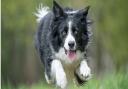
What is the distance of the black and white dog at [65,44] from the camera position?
3.69m

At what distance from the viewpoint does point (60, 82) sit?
373 cm

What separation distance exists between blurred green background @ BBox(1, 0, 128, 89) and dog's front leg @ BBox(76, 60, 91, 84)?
23 centimetres

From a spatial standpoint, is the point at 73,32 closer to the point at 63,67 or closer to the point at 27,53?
the point at 63,67

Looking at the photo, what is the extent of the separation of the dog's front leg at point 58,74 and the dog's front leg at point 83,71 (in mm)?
71

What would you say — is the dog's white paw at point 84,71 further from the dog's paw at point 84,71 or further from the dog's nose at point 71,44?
the dog's nose at point 71,44

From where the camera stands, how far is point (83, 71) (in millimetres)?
3723

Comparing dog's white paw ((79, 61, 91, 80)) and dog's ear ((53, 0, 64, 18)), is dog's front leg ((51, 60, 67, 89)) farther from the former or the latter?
dog's ear ((53, 0, 64, 18))

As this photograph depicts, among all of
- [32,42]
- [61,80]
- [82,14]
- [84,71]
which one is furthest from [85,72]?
[32,42]

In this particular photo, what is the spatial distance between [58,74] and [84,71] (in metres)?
0.12

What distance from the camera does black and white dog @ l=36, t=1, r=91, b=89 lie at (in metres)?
3.69

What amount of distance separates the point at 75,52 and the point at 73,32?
0.34 feet

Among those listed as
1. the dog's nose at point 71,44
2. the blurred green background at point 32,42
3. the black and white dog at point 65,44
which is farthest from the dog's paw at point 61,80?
the blurred green background at point 32,42

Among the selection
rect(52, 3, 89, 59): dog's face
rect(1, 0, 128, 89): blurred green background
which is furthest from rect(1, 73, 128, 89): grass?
rect(52, 3, 89, 59): dog's face

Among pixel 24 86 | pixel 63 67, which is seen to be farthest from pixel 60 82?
pixel 24 86
